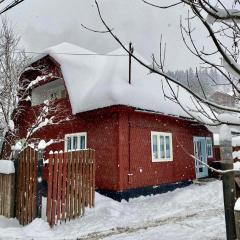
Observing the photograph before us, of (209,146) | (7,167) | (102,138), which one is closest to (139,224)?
(7,167)

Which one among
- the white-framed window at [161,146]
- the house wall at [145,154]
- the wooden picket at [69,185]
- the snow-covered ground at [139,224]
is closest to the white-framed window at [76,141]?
the house wall at [145,154]

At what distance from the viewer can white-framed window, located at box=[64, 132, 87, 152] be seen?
13762mm

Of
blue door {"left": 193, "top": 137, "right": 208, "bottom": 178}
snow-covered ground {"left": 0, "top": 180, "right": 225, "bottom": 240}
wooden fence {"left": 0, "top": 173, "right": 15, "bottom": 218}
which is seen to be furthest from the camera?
blue door {"left": 193, "top": 137, "right": 208, "bottom": 178}

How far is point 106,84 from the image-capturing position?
12.7m

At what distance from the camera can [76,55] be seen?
52.3 ft

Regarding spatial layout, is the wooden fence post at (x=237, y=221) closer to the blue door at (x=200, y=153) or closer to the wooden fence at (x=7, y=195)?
the wooden fence at (x=7, y=195)

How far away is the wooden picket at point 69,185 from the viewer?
26.0 feet

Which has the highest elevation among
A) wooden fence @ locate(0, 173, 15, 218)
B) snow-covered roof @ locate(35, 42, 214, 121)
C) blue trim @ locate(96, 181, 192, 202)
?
snow-covered roof @ locate(35, 42, 214, 121)

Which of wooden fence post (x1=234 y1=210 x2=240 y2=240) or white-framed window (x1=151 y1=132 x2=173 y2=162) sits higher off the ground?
white-framed window (x1=151 y1=132 x2=173 y2=162)

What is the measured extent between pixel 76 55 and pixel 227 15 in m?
14.1

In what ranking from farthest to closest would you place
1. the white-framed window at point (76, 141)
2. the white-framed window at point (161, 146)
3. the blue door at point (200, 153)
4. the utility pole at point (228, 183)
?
the blue door at point (200, 153) < the white-framed window at point (76, 141) < the white-framed window at point (161, 146) < the utility pole at point (228, 183)

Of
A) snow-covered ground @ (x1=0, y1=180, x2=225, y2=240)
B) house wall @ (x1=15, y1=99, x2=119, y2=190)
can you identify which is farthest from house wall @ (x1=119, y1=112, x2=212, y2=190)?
snow-covered ground @ (x1=0, y1=180, x2=225, y2=240)

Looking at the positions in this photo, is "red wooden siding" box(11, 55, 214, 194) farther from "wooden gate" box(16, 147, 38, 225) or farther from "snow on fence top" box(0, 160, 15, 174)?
"snow on fence top" box(0, 160, 15, 174)

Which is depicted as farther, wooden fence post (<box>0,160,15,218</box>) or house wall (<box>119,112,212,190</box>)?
house wall (<box>119,112,212,190</box>)
